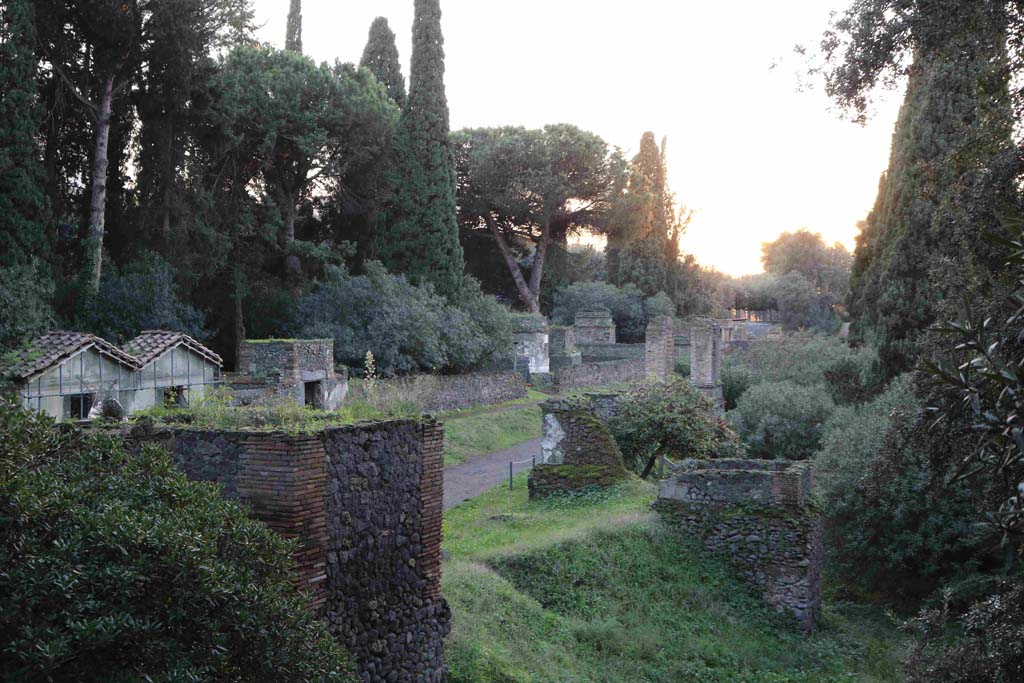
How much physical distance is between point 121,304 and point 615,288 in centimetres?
3169

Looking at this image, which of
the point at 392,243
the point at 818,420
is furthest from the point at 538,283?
the point at 818,420

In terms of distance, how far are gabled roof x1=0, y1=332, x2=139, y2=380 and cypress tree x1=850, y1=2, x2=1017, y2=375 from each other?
14.6 metres

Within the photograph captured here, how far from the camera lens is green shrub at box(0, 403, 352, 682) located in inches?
179

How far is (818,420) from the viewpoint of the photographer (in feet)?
77.7

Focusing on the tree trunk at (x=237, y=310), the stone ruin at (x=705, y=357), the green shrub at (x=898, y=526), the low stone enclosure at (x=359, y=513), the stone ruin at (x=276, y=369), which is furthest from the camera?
the stone ruin at (x=705, y=357)

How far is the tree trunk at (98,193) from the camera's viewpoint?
22.5 metres

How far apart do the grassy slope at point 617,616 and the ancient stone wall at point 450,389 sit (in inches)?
398

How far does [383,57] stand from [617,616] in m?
27.4

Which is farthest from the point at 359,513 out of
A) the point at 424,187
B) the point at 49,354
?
the point at 424,187

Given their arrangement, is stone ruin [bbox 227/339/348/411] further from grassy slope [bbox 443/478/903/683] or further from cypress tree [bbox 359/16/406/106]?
cypress tree [bbox 359/16/406/106]

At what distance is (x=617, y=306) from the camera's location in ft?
163

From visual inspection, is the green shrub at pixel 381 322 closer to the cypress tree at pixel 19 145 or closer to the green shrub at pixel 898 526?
the cypress tree at pixel 19 145

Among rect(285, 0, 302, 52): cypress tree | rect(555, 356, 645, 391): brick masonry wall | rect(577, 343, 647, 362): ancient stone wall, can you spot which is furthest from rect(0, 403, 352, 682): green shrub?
rect(577, 343, 647, 362): ancient stone wall

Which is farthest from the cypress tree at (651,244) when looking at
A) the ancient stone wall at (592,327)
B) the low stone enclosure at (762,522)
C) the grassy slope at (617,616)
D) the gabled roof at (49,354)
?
the grassy slope at (617,616)
